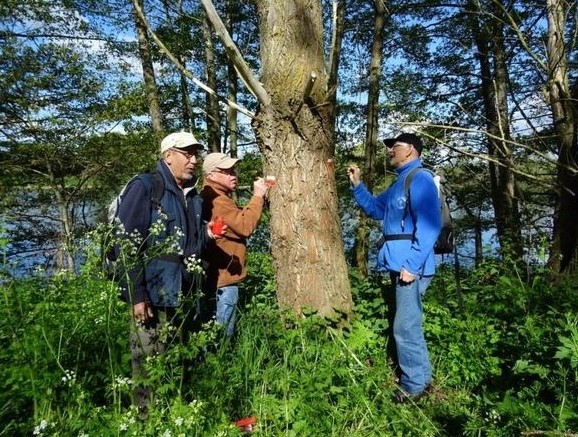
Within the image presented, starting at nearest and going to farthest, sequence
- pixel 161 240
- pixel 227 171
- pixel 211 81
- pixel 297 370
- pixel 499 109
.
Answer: pixel 161 240 < pixel 297 370 < pixel 227 171 < pixel 499 109 < pixel 211 81

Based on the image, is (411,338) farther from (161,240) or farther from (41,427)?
(41,427)

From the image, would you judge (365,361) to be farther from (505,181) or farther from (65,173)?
(65,173)

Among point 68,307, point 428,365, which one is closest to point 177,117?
point 68,307

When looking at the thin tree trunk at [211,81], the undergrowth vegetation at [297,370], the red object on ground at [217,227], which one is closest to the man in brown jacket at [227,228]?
the red object on ground at [217,227]

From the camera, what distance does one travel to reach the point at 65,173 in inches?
404

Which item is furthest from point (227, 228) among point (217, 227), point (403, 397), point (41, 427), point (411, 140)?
point (41, 427)

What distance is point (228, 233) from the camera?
126 inches

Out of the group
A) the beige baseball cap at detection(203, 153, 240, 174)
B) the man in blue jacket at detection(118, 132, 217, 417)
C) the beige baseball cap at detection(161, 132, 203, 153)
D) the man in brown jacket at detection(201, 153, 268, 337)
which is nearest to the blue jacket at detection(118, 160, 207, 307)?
the man in blue jacket at detection(118, 132, 217, 417)

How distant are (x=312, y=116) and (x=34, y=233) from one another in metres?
11.4

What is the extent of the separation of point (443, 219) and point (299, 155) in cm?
115

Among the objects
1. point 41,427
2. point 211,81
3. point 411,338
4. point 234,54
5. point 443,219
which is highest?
point 211,81

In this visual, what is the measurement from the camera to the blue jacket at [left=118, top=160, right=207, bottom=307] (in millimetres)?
2326

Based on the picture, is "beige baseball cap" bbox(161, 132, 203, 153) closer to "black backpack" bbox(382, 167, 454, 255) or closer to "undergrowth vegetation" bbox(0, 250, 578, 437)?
"undergrowth vegetation" bbox(0, 250, 578, 437)

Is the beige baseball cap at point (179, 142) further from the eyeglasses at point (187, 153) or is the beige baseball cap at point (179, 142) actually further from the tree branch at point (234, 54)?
the tree branch at point (234, 54)
